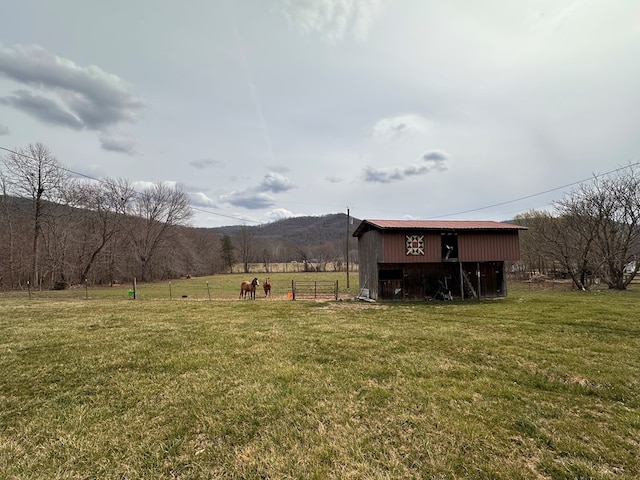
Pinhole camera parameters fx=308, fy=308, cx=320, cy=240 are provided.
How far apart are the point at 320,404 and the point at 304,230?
89156 millimetres

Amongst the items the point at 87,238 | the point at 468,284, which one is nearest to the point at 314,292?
the point at 468,284

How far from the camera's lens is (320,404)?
4.63 metres

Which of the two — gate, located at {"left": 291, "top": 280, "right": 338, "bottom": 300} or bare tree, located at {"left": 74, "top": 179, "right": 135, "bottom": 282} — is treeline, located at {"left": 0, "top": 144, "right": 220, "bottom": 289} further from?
gate, located at {"left": 291, "top": 280, "right": 338, "bottom": 300}

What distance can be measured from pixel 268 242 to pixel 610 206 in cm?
7644

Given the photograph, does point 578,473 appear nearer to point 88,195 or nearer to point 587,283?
point 587,283

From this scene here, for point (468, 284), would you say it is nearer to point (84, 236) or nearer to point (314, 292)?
point (314, 292)

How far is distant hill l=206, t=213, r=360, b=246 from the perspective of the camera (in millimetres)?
88125

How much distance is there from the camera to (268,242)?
90438mm

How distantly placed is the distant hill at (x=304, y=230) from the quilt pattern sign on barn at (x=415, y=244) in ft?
223

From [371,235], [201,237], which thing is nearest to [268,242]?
[201,237]

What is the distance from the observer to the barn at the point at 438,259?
17.4 meters

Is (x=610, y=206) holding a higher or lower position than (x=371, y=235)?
higher

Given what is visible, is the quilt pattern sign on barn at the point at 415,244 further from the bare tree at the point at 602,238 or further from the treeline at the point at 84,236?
the treeline at the point at 84,236

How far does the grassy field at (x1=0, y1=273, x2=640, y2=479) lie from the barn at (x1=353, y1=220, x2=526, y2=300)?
338 inches
